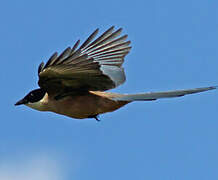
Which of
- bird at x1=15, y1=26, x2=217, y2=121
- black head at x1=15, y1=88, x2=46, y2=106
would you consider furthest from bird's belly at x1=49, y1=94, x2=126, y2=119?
black head at x1=15, y1=88, x2=46, y2=106

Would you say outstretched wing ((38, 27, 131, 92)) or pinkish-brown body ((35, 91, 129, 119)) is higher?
outstretched wing ((38, 27, 131, 92))

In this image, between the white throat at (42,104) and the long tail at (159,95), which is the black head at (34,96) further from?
the long tail at (159,95)

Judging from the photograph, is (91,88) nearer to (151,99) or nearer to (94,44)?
(94,44)

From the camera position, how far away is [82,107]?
804 cm

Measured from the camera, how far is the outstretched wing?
24.6 ft

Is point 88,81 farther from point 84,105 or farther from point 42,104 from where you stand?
point 42,104

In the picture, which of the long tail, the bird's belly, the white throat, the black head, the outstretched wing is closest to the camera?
the long tail

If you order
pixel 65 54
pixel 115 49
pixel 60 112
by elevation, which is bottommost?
pixel 60 112

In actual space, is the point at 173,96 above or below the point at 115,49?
below

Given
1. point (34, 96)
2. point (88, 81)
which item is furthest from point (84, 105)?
point (34, 96)

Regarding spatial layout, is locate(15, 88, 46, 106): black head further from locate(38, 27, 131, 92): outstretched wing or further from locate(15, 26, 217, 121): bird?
locate(38, 27, 131, 92): outstretched wing

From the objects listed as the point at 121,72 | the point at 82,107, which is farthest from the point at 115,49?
the point at 82,107

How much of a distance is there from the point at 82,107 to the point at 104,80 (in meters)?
0.49

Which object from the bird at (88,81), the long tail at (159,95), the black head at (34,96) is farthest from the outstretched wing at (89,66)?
the long tail at (159,95)
